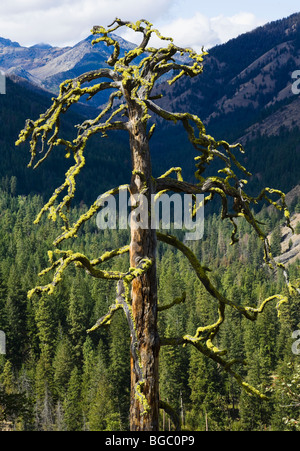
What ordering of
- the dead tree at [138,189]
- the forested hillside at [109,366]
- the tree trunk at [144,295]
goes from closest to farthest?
the dead tree at [138,189], the tree trunk at [144,295], the forested hillside at [109,366]

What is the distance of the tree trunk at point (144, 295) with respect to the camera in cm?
896

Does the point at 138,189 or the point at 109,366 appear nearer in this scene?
the point at 138,189

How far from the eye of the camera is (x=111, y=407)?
70438 millimetres

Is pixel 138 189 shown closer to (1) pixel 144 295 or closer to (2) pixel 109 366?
(1) pixel 144 295

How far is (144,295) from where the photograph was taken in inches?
363

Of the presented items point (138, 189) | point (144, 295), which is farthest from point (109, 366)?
point (138, 189)

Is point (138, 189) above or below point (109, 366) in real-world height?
above

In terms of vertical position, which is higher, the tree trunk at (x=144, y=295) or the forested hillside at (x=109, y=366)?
the tree trunk at (x=144, y=295)

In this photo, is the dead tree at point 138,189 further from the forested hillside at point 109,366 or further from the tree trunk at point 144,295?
the forested hillside at point 109,366

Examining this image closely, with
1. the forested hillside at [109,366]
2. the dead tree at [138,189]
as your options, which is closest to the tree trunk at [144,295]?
the dead tree at [138,189]

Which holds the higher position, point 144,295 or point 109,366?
point 144,295

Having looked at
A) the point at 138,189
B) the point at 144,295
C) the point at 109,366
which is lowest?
the point at 109,366
